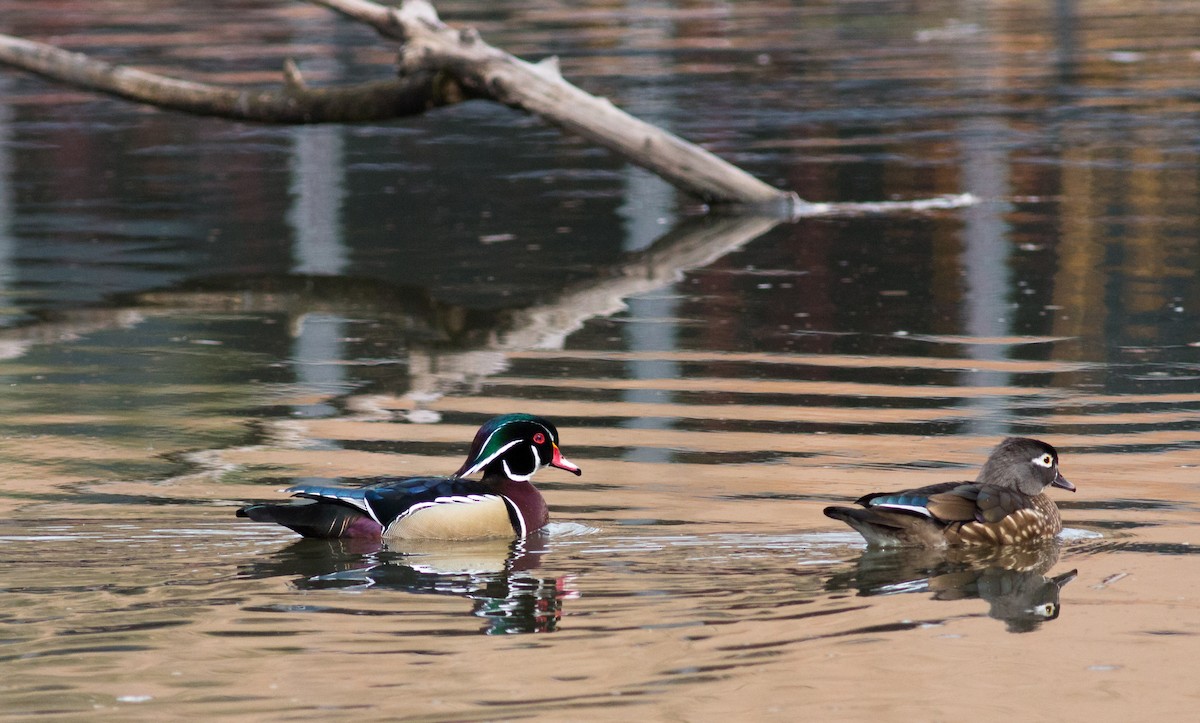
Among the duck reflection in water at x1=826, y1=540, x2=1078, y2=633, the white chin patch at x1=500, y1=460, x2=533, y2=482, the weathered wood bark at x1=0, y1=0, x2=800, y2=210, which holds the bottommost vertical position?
the duck reflection in water at x1=826, y1=540, x2=1078, y2=633

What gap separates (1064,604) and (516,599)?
1.84 metres

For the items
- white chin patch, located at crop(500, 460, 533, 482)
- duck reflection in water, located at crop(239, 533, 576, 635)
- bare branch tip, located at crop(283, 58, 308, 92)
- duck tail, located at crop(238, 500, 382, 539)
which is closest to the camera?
duck reflection in water, located at crop(239, 533, 576, 635)

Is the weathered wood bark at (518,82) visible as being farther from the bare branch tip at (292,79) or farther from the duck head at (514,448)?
the duck head at (514,448)

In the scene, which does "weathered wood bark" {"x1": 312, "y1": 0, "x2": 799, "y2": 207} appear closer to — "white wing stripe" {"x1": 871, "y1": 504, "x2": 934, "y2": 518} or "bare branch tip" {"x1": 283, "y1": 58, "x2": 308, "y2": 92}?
"bare branch tip" {"x1": 283, "y1": 58, "x2": 308, "y2": 92}

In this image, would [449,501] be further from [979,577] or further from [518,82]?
[518,82]

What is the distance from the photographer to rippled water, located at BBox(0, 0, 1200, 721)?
6.14 meters

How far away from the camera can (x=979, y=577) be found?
23.8 feet

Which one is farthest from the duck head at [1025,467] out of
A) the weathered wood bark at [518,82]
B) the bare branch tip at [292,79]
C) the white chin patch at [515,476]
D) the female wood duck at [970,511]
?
the bare branch tip at [292,79]

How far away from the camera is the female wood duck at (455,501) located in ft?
24.5

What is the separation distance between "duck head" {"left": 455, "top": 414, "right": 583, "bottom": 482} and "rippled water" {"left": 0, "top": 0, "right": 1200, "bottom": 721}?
0.24 meters

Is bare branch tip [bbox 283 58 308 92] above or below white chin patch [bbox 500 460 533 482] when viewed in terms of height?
above

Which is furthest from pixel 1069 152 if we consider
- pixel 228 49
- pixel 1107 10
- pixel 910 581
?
pixel 1107 10

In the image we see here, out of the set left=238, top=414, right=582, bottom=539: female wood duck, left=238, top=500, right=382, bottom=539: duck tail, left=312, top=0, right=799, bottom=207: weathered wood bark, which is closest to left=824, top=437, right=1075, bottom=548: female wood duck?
left=238, top=414, right=582, bottom=539: female wood duck

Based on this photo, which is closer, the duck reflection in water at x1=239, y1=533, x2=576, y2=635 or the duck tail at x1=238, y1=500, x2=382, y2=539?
the duck reflection in water at x1=239, y1=533, x2=576, y2=635
